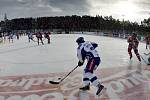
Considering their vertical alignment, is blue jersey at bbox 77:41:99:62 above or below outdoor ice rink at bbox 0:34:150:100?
above

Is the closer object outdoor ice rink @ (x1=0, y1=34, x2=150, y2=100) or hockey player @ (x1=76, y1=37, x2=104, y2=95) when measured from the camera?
hockey player @ (x1=76, y1=37, x2=104, y2=95)

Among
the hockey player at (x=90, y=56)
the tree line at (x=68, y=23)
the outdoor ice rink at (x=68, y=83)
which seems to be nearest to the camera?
the hockey player at (x=90, y=56)

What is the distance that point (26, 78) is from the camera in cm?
1373

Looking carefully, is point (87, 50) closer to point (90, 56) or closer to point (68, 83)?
point (90, 56)

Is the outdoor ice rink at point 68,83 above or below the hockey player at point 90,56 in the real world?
below

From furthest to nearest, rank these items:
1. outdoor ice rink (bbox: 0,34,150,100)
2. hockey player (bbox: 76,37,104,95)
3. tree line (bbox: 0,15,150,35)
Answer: tree line (bbox: 0,15,150,35)
outdoor ice rink (bbox: 0,34,150,100)
hockey player (bbox: 76,37,104,95)

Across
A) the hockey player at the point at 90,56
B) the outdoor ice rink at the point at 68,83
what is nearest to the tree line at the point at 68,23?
the outdoor ice rink at the point at 68,83

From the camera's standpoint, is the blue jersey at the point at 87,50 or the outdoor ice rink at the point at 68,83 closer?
the blue jersey at the point at 87,50

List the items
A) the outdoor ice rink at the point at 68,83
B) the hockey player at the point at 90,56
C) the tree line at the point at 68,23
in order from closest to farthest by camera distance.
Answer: the hockey player at the point at 90,56 < the outdoor ice rink at the point at 68,83 < the tree line at the point at 68,23

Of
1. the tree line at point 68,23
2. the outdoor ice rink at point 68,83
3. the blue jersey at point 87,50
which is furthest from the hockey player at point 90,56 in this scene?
the tree line at point 68,23

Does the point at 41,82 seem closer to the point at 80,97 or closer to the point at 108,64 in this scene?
the point at 80,97

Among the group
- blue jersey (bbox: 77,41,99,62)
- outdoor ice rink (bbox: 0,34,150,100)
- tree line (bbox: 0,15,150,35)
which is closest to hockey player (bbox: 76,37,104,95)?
blue jersey (bbox: 77,41,99,62)

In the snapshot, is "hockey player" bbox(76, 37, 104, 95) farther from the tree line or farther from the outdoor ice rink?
the tree line

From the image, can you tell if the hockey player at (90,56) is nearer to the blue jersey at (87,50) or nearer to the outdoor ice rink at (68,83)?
the blue jersey at (87,50)
